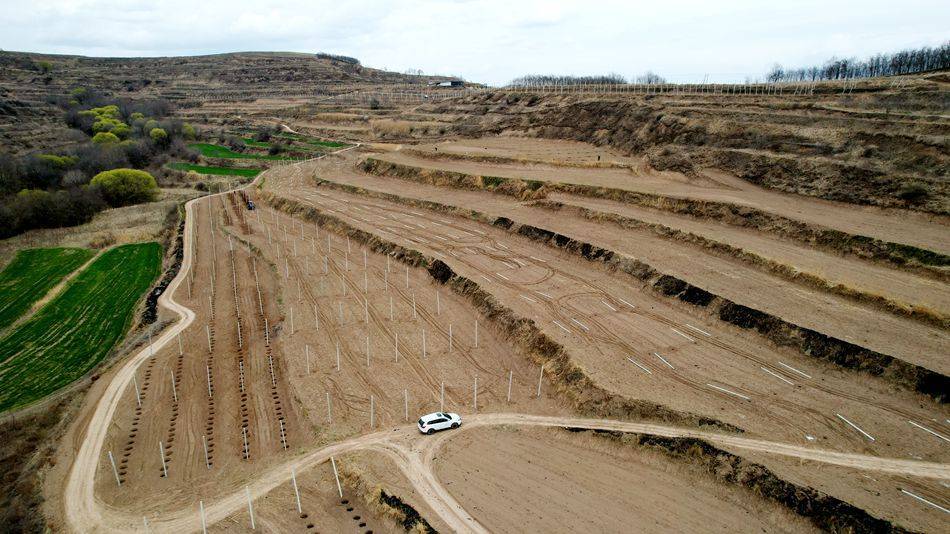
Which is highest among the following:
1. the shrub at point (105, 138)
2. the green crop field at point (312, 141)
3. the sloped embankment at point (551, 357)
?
the green crop field at point (312, 141)

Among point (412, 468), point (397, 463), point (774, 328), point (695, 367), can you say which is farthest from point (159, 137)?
point (774, 328)

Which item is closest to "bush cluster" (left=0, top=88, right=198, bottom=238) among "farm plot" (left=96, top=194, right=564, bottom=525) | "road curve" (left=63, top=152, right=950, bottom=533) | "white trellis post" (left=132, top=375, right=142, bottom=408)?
"farm plot" (left=96, top=194, right=564, bottom=525)

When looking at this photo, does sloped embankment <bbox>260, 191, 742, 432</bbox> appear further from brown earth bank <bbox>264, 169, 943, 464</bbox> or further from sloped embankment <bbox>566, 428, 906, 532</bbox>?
sloped embankment <bbox>566, 428, 906, 532</bbox>

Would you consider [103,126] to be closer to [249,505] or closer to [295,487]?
[249,505]

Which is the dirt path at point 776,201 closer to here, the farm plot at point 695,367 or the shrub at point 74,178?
the farm plot at point 695,367

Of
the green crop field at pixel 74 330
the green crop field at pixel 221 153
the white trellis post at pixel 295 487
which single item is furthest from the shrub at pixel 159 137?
the white trellis post at pixel 295 487

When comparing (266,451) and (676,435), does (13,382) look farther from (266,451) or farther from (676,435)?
(676,435)

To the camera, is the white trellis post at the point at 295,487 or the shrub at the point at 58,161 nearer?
the white trellis post at the point at 295,487
